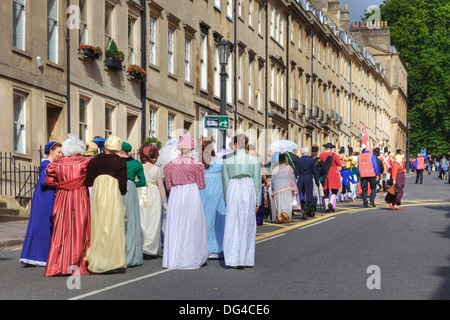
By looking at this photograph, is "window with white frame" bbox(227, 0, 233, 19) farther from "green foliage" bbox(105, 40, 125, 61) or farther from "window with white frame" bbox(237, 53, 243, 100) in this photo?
"green foliage" bbox(105, 40, 125, 61)

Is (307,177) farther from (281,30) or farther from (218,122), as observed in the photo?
(281,30)

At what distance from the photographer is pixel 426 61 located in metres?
81.9

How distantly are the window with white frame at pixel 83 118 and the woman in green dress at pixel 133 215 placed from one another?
39.6 ft

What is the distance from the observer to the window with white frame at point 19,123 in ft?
68.1

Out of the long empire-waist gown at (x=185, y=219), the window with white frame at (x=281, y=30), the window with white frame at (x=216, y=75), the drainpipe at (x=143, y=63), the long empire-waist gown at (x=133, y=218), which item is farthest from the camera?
the window with white frame at (x=281, y=30)

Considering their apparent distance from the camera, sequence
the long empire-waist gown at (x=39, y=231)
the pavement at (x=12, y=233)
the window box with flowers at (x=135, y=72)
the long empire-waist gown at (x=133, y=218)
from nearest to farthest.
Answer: the long empire-waist gown at (x=133, y=218)
the long empire-waist gown at (x=39, y=231)
the pavement at (x=12, y=233)
the window box with flowers at (x=135, y=72)

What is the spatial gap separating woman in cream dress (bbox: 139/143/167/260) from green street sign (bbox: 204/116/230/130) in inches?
371

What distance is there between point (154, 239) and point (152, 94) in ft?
53.8

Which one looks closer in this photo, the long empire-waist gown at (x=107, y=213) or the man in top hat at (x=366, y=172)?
the long empire-waist gown at (x=107, y=213)

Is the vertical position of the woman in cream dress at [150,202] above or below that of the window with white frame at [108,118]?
below

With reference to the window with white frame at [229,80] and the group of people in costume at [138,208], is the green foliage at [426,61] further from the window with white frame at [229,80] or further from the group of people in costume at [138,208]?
the group of people in costume at [138,208]

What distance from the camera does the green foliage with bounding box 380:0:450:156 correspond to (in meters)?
81.2

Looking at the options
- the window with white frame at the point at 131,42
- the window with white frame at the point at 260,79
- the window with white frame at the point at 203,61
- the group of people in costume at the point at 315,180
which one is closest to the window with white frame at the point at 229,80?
the window with white frame at the point at 203,61

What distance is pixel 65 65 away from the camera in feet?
74.6
